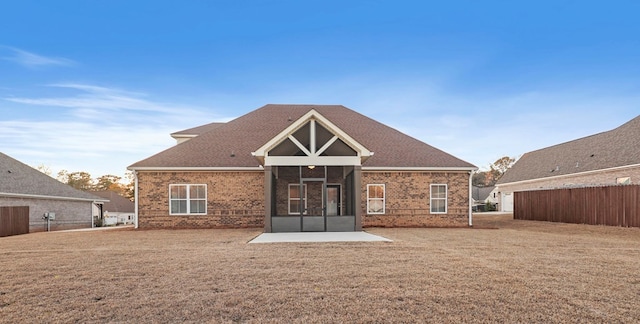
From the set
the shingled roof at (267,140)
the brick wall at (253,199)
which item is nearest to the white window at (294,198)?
the brick wall at (253,199)

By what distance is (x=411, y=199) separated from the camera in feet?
63.2

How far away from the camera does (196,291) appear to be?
596cm

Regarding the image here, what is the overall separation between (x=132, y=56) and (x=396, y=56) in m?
13.9

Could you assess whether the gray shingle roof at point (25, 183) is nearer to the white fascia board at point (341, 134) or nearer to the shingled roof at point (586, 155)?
the white fascia board at point (341, 134)

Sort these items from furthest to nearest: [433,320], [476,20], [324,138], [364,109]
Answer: [364,109] → [476,20] → [324,138] → [433,320]

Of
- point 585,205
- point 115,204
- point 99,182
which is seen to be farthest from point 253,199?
point 99,182

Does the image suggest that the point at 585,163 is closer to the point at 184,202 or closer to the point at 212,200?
the point at 212,200

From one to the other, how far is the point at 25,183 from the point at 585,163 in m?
38.2

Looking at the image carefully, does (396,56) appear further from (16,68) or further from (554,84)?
(16,68)

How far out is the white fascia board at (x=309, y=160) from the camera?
50.4ft

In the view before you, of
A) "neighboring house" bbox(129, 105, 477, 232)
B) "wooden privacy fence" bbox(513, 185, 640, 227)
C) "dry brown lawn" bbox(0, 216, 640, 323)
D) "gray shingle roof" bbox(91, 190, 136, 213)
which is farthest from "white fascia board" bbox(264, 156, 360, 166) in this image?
"gray shingle roof" bbox(91, 190, 136, 213)

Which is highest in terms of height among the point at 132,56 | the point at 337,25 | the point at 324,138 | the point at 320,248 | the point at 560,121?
the point at 337,25

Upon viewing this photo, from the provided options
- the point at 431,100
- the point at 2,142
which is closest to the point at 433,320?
the point at 431,100

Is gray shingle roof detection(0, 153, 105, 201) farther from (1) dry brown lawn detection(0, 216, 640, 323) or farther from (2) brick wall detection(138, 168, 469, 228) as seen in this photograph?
(1) dry brown lawn detection(0, 216, 640, 323)
